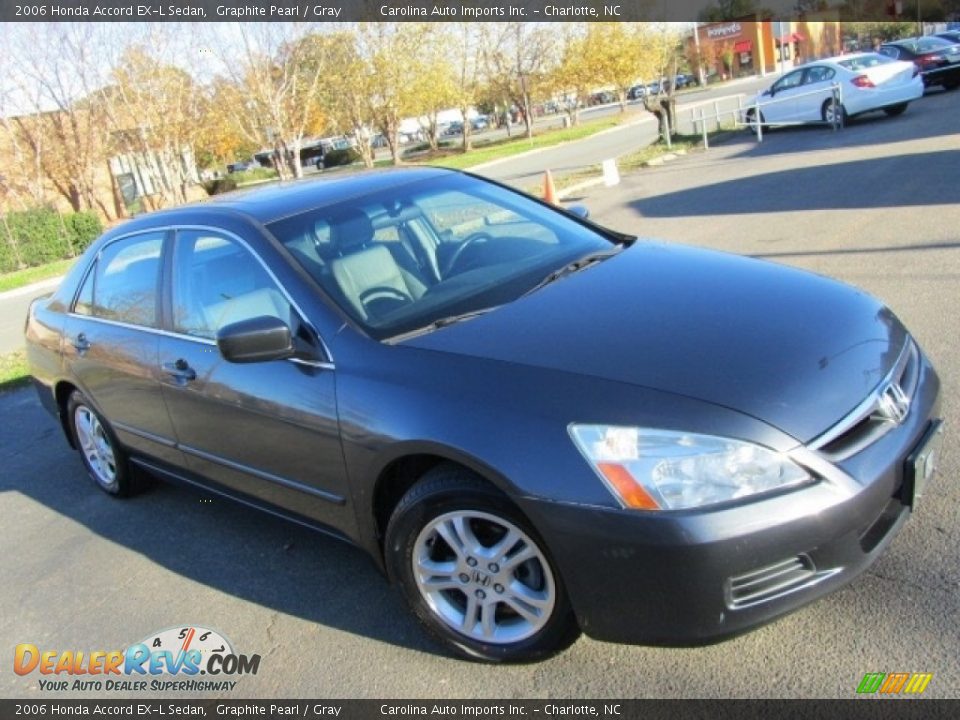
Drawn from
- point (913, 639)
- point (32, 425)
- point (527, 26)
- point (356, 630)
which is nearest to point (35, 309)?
point (32, 425)

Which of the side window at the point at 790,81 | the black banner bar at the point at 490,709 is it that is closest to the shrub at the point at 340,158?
the side window at the point at 790,81

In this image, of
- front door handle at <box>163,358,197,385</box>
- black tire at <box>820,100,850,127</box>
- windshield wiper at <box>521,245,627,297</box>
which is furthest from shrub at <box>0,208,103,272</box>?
windshield wiper at <box>521,245,627,297</box>

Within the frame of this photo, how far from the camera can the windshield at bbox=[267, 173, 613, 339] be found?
3.31 m

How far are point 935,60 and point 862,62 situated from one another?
545 centimetres

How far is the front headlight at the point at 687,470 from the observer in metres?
2.33

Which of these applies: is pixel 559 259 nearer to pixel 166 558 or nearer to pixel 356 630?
pixel 356 630

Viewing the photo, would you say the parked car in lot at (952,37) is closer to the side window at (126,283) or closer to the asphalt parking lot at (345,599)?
the asphalt parking lot at (345,599)

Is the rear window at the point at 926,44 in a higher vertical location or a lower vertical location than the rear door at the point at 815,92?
higher

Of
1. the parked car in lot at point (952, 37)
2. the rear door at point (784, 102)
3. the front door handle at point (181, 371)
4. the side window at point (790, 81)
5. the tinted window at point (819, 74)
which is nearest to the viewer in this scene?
the front door handle at point (181, 371)

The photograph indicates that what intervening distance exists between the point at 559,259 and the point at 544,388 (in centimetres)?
130

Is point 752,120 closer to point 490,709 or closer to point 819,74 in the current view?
point 819,74

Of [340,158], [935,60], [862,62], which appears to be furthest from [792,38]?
[862,62]

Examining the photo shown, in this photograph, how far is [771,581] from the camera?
238 cm

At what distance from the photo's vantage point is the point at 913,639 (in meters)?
2.60
